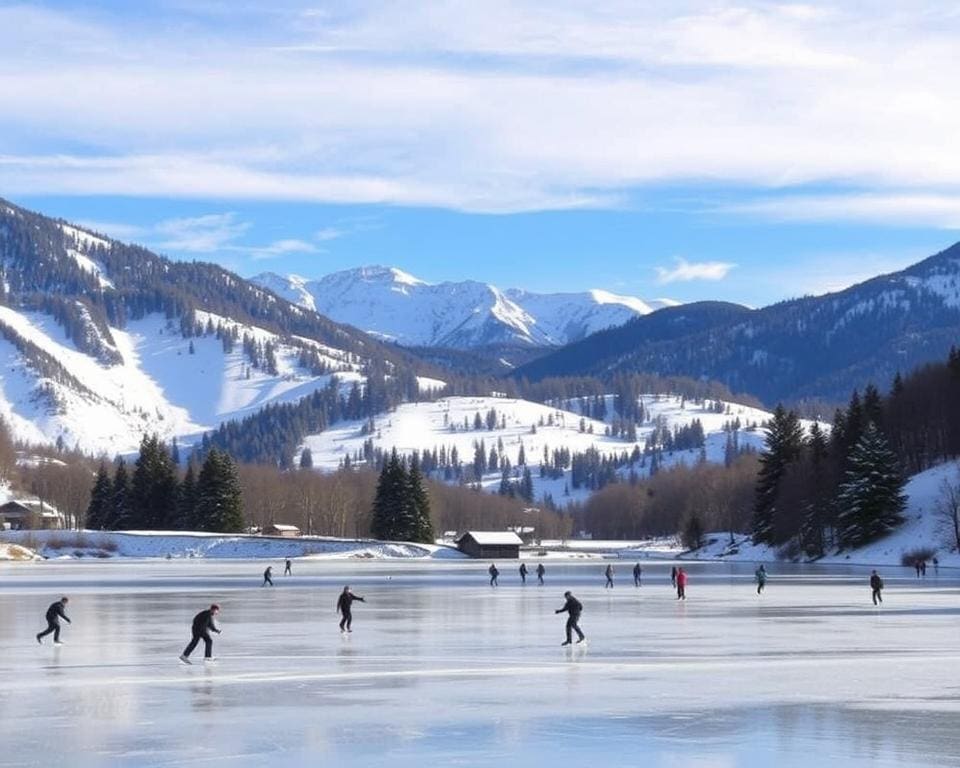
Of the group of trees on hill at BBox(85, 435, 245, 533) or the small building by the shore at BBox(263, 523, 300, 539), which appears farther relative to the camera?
the small building by the shore at BBox(263, 523, 300, 539)

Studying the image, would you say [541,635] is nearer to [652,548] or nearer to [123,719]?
[123,719]

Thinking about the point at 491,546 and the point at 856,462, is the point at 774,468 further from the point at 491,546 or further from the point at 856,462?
the point at 491,546

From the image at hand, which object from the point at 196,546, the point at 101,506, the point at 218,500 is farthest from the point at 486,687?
the point at 101,506

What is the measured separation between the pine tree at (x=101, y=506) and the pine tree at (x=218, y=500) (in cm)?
1231

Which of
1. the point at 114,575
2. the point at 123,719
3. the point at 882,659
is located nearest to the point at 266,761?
the point at 123,719

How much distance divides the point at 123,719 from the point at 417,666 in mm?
8747

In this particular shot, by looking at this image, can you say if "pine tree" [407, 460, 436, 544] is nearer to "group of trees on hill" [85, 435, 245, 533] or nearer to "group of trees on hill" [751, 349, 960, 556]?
"group of trees on hill" [85, 435, 245, 533]

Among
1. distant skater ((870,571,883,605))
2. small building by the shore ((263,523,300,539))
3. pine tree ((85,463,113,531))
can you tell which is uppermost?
pine tree ((85,463,113,531))

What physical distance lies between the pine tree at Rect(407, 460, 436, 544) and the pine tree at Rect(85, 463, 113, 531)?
Answer: 30.3m

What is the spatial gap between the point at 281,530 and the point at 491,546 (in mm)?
37554

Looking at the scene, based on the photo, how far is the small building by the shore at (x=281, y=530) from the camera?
164 metres

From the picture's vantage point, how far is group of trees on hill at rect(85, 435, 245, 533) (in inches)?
5157

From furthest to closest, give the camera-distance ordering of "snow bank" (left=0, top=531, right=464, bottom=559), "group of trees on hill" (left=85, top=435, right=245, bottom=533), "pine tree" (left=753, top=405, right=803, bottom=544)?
"group of trees on hill" (left=85, top=435, right=245, bottom=533)
"snow bank" (left=0, top=531, right=464, bottom=559)
"pine tree" (left=753, top=405, right=803, bottom=544)

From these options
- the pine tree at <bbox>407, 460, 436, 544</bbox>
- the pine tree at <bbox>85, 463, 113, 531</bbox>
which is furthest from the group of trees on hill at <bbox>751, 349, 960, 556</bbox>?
the pine tree at <bbox>85, 463, 113, 531</bbox>
